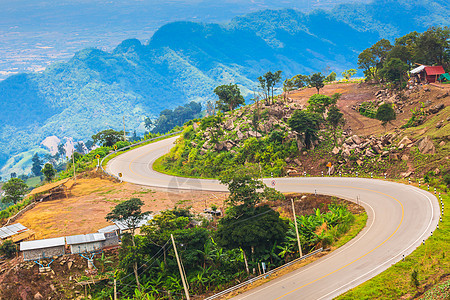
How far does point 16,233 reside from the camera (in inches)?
1783

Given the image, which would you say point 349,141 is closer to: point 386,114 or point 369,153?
point 369,153

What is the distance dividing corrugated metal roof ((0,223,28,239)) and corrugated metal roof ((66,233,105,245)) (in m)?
7.43

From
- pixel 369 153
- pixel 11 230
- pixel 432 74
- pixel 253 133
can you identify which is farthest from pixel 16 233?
pixel 432 74

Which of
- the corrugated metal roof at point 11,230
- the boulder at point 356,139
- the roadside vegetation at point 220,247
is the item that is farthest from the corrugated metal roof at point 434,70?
the corrugated metal roof at point 11,230

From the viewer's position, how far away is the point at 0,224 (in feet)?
172

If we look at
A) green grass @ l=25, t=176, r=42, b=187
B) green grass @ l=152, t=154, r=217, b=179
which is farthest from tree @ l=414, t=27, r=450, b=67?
green grass @ l=25, t=176, r=42, b=187

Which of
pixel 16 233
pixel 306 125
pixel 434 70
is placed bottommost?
pixel 16 233

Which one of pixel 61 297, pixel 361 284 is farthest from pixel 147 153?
pixel 361 284

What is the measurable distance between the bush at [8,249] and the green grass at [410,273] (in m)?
32.3

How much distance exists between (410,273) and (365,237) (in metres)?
7.33

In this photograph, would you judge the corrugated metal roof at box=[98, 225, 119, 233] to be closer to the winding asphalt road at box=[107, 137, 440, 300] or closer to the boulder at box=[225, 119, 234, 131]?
the winding asphalt road at box=[107, 137, 440, 300]

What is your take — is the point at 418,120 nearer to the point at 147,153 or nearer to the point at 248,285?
the point at 248,285

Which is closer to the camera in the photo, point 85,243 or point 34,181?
point 85,243

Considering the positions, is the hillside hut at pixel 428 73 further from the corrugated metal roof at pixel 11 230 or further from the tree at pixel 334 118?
the corrugated metal roof at pixel 11 230
